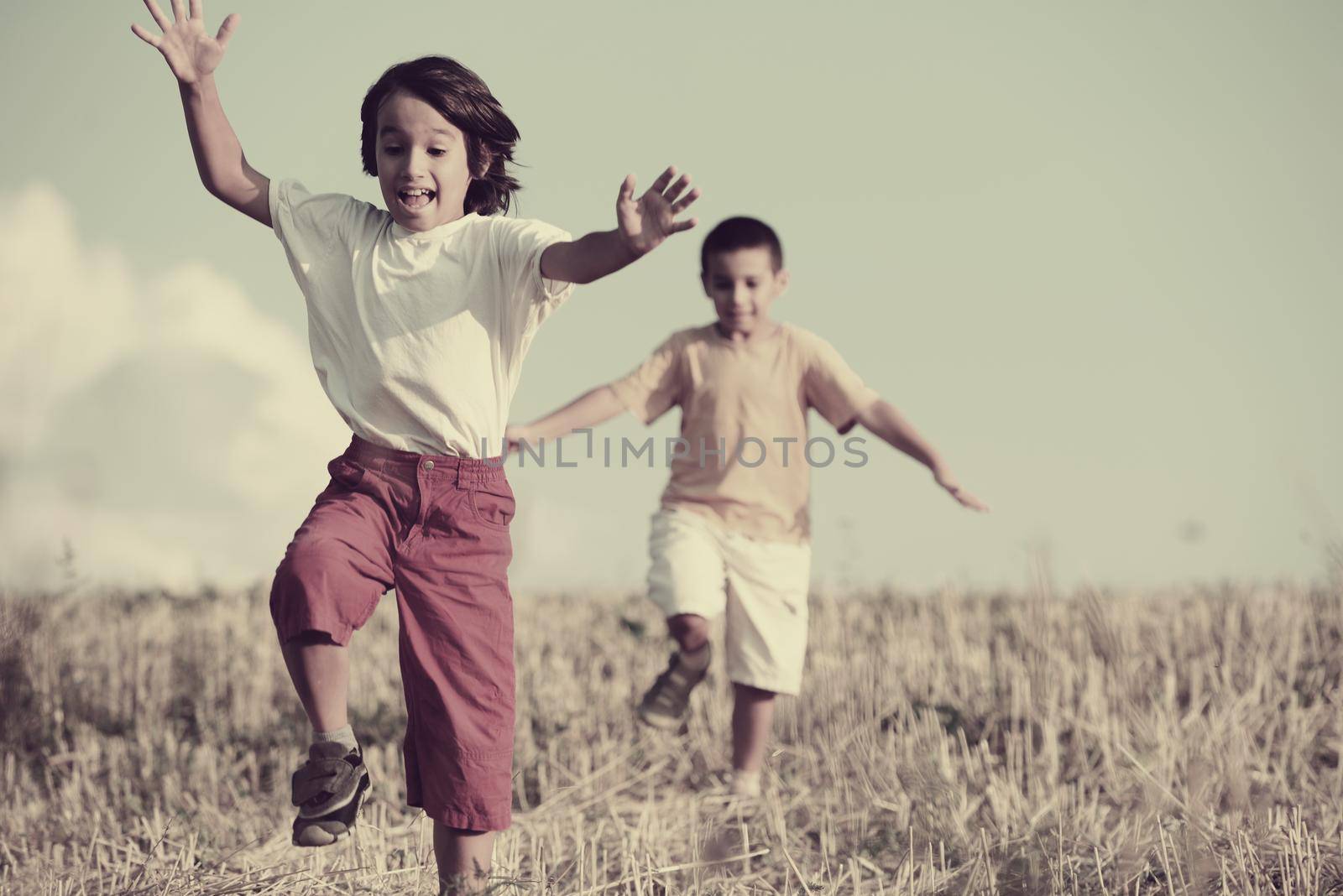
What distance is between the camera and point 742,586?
203 inches

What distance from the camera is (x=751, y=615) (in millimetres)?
5164

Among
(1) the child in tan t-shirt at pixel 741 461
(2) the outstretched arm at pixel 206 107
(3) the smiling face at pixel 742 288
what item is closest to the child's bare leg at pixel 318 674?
(2) the outstretched arm at pixel 206 107

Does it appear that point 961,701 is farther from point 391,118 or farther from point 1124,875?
point 391,118

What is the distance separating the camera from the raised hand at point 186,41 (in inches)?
143

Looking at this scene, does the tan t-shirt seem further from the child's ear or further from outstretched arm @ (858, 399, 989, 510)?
the child's ear

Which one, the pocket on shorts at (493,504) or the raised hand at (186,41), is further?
the raised hand at (186,41)

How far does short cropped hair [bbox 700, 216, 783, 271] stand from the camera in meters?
5.29

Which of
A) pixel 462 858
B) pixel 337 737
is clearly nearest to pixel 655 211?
pixel 337 737

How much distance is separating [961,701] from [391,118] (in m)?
3.96

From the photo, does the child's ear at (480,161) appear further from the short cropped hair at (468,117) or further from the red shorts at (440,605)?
the red shorts at (440,605)

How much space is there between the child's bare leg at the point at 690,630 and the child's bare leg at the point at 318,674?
6.26 ft

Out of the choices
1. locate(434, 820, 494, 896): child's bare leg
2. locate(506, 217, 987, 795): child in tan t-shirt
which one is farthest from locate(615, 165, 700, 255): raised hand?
locate(506, 217, 987, 795): child in tan t-shirt

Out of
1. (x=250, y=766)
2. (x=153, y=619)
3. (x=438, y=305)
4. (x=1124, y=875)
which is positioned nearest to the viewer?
(x=438, y=305)

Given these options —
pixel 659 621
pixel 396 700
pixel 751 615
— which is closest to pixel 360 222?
pixel 751 615
